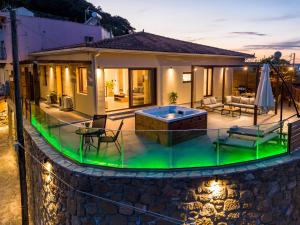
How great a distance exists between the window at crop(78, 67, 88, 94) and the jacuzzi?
4640 millimetres

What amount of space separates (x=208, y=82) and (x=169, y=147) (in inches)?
470

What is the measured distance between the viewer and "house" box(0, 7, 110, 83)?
59.6 ft

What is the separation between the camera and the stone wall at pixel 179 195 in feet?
21.2

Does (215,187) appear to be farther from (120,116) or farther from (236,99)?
(236,99)

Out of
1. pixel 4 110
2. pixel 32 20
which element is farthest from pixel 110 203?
pixel 4 110

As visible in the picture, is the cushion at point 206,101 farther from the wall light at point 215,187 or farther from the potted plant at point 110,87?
the wall light at point 215,187

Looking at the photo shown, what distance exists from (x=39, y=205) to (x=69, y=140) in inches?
138

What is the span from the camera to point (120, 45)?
12383 millimetres

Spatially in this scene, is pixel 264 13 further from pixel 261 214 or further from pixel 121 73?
pixel 261 214

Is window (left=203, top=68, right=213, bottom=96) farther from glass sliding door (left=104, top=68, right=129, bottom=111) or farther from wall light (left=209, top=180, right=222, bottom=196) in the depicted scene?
wall light (left=209, top=180, right=222, bottom=196)

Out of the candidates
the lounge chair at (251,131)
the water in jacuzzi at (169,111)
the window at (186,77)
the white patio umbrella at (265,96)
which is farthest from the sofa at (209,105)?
the lounge chair at (251,131)

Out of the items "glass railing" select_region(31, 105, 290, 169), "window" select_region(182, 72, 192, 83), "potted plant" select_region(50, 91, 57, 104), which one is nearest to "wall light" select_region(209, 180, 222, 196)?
"glass railing" select_region(31, 105, 290, 169)

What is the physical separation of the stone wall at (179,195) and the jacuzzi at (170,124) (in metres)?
0.87

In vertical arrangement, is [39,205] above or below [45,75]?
below
